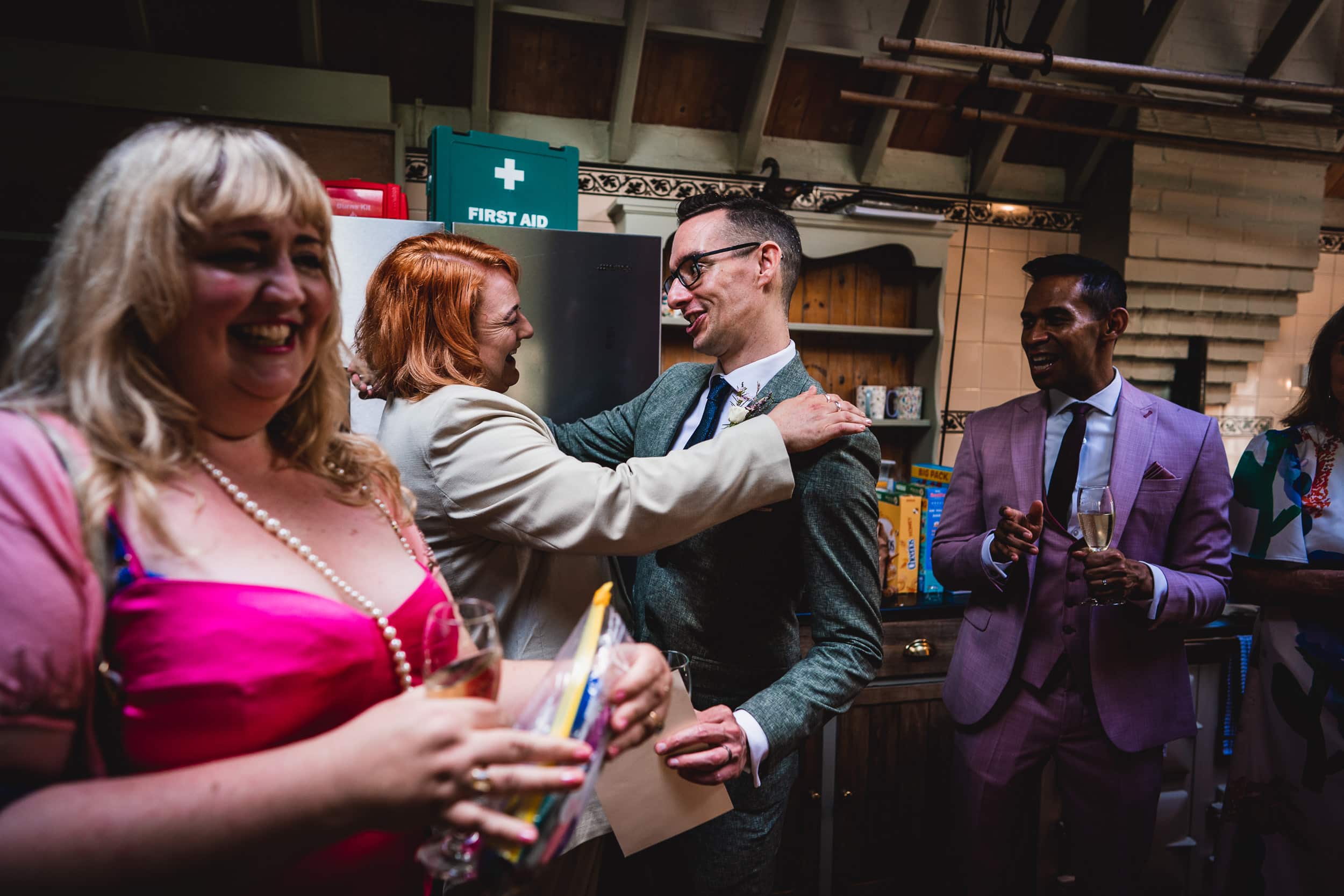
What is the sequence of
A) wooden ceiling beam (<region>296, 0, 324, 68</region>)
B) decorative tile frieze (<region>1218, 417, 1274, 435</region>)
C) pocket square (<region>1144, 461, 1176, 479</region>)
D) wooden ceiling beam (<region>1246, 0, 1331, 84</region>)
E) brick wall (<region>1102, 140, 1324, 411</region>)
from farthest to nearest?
1. decorative tile frieze (<region>1218, 417, 1274, 435</region>)
2. brick wall (<region>1102, 140, 1324, 411</region>)
3. wooden ceiling beam (<region>1246, 0, 1331, 84</region>)
4. wooden ceiling beam (<region>296, 0, 324, 68</region>)
5. pocket square (<region>1144, 461, 1176, 479</region>)

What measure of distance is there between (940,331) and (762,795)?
317cm

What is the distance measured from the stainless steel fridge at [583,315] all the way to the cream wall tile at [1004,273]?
241cm

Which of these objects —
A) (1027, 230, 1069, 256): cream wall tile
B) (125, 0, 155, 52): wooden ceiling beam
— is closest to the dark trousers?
(1027, 230, 1069, 256): cream wall tile

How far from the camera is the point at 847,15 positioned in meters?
3.84

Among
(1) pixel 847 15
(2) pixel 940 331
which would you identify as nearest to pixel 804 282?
(2) pixel 940 331

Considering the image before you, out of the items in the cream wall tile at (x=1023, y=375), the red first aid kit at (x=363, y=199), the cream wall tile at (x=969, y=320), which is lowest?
the cream wall tile at (x=1023, y=375)

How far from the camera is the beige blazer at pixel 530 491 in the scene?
1.31 m

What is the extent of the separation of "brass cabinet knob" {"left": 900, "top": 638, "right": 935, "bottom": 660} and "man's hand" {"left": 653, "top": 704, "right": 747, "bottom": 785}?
1464 millimetres

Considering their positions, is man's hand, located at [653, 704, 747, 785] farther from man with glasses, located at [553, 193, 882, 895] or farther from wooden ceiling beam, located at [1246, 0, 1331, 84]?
wooden ceiling beam, located at [1246, 0, 1331, 84]

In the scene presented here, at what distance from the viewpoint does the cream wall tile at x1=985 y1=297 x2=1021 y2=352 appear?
432cm

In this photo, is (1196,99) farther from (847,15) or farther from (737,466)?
(737,466)

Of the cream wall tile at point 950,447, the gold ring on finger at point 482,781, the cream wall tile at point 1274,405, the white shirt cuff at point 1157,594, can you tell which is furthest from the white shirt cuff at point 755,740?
the cream wall tile at point 1274,405

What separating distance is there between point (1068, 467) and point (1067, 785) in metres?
0.81

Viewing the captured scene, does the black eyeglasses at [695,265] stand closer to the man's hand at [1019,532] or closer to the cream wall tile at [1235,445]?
the man's hand at [1019,532]
